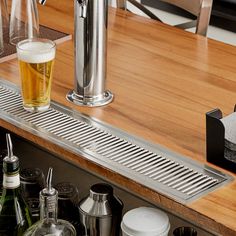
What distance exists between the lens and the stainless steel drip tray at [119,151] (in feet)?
4.41

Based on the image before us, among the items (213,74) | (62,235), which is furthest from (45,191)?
(213,74)

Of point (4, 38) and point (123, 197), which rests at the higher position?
point (4, 38)

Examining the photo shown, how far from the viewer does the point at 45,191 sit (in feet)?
→ 4.77

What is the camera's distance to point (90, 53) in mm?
1601

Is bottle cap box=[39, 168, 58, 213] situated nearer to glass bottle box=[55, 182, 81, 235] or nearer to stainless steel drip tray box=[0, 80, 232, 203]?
stainless steel drip tray box=[0, 80, 232, 203]

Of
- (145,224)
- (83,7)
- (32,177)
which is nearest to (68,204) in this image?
(32,177)

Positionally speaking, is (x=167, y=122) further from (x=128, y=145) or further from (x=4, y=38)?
(x=4, y=38)

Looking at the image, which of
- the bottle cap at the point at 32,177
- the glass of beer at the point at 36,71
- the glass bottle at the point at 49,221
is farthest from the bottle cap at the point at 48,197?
the bottle cap at the point at 32,177

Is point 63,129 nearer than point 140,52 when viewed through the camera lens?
Yes

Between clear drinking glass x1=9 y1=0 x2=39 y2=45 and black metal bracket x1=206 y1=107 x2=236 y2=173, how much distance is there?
78 cm

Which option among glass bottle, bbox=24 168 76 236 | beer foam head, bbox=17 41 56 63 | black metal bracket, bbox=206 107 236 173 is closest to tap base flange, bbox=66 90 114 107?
beer foam head, bbox=17 41 56 63

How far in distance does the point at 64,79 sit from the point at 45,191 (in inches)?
16.3

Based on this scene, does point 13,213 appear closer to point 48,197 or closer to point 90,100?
point 48,197

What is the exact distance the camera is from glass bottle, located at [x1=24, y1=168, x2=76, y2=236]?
1.45 meters
